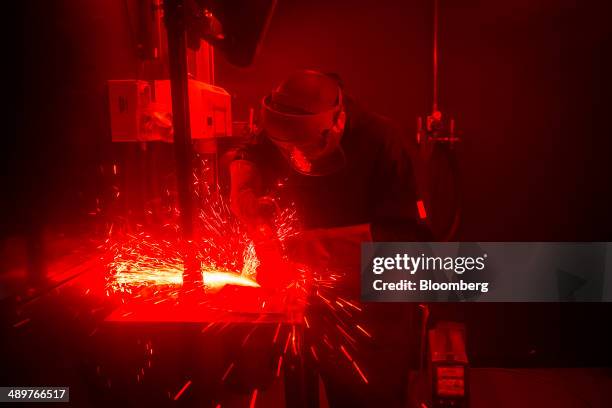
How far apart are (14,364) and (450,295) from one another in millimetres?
2176

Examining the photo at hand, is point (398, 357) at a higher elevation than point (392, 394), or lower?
higher

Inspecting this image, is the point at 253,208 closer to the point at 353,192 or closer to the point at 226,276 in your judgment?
the point at 226,276

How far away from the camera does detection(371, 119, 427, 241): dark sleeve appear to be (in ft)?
5.53

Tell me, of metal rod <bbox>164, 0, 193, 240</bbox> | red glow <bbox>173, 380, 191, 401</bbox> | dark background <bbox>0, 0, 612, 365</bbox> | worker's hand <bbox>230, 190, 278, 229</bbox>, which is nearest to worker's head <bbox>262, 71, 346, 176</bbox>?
worker's hand <bbox>230, 190, 278, 229</bbox>

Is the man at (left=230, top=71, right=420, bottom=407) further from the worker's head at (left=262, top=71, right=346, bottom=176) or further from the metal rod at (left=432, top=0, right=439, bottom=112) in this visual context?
the metal rod at (left=432, top=0, right=439, bottom=112)

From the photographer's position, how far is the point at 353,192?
69.3 inches

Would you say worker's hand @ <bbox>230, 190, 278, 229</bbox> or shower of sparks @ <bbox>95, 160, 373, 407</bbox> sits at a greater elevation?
worker's hand @ <bbox>230, 190, 278, 229</bbox>

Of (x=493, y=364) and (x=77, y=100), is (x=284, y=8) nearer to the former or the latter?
(x=77, y=100)

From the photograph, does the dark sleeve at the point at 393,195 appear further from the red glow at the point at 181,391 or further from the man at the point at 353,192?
the red glow at the point at 181,391

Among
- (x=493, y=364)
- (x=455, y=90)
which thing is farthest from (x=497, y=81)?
(x=493, y=364)

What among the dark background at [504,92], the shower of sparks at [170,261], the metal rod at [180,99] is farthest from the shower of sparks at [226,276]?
the dark background at [504,92]

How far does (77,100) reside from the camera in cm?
114

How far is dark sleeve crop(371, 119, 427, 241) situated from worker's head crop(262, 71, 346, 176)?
0.26 meters

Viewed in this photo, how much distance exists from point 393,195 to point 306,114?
49 cm
